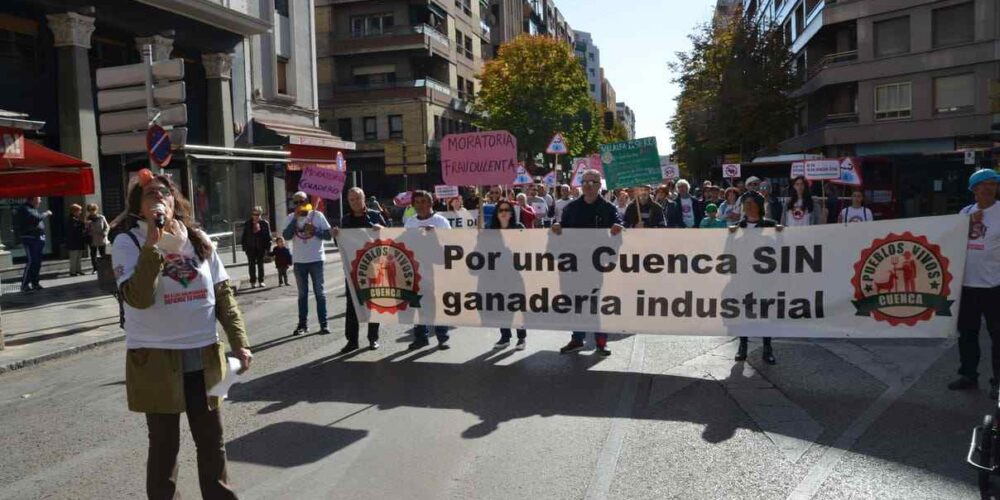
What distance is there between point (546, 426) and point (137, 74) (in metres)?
9.30

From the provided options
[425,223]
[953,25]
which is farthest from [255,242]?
[953,25]

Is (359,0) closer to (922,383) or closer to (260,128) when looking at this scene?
(260,128)

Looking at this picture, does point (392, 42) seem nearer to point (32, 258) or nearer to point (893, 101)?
point (893, 101)

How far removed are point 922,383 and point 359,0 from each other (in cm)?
4663

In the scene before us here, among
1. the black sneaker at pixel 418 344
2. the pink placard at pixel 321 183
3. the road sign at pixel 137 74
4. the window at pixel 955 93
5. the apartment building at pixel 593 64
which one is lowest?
the black sneaker at pixel 418 344

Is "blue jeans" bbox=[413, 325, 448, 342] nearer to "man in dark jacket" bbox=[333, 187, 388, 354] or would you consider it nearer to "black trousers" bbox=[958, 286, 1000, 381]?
"man in dark jacket" bbox=[333, 187, 388, 354]

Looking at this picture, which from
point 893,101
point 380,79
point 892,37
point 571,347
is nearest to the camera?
point 571,347

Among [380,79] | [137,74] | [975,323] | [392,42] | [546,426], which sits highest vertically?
[392,42]

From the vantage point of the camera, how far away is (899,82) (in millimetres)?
38562

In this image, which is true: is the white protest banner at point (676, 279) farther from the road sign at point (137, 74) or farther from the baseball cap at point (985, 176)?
the road sign at point (137, 74)

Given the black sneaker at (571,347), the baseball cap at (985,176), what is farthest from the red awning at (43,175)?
the baseball cap at (985,176)

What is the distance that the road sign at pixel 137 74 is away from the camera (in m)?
12.0

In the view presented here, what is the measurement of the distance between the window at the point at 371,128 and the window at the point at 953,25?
30280 millimetres

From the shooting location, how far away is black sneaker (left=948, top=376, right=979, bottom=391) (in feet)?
22.6
